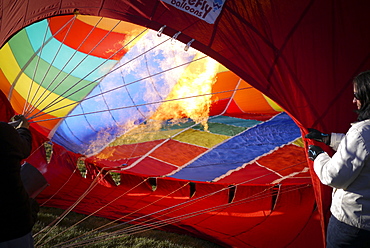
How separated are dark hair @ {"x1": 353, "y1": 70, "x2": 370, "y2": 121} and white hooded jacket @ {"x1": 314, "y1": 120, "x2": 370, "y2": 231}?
0.04m

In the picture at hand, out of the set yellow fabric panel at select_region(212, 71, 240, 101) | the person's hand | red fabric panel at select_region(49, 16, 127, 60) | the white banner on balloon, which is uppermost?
red fabric panel at select_region(49, 16, 127, 60)

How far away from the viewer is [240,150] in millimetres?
2873

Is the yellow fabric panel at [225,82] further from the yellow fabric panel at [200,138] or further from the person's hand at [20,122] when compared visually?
the person's hand at [20,122]

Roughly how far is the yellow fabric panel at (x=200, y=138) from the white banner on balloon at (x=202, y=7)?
1467 millimetres

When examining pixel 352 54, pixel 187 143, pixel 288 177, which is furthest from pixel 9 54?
pixel 352 54

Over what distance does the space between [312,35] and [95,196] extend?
6.50 feet

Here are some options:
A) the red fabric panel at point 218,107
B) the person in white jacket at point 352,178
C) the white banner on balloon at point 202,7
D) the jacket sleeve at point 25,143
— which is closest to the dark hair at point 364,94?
the person in white jacket at point 352,178

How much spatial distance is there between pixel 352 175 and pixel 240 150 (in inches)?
70.0

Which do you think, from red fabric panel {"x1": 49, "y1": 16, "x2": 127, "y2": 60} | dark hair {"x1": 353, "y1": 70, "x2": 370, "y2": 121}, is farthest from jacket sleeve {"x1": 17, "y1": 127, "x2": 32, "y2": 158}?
red fabric panel {"x1": 49, "y1": 16, "x2": 127, "y2": 60}

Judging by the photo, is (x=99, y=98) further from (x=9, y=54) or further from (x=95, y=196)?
(x=95, y=196)

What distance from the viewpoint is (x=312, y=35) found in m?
1.66

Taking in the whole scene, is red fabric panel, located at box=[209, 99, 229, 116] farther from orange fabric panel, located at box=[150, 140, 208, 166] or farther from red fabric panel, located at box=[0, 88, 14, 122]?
red fabric panel, located at box=[0, 88, 14, 122]

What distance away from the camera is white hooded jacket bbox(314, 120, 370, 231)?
1080 mm

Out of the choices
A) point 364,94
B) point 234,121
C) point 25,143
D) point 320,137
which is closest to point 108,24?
point 234,121
